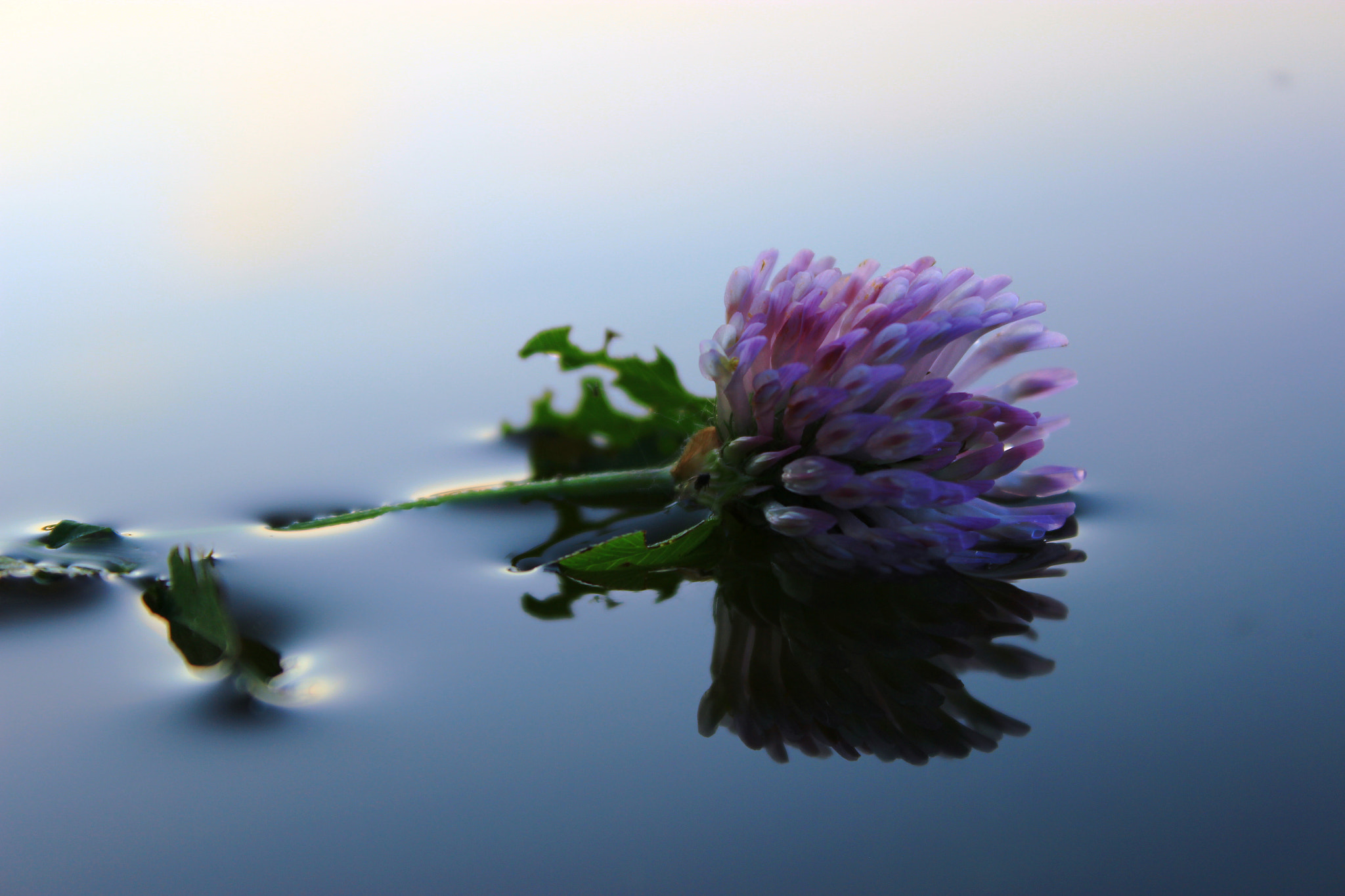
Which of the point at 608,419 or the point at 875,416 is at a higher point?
the point at 608,419

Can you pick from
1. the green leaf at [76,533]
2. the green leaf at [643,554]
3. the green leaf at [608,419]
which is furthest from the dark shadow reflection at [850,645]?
the green leaf at [76,533]

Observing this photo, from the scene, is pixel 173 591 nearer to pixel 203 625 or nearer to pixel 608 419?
pixel 203 625

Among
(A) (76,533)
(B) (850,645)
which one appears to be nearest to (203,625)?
(A) (76,533)

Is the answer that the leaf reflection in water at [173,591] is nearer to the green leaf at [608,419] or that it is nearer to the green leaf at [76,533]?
the green leaf at [76,533]

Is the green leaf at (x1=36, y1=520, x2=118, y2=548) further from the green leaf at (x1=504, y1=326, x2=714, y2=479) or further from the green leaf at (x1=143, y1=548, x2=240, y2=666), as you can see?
the green leaf at (x1=504, y1=326, x2=714, y2=479)

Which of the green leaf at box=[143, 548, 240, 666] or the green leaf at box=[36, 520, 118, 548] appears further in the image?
the green leaf at box=[36, 520, 118, 548]

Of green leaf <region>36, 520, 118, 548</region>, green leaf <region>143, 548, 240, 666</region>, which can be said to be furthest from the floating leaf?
green leaf <region>36, 520, 118, 548</region>

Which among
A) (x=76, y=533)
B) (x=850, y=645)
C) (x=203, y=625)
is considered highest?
(x=76, y=533)
